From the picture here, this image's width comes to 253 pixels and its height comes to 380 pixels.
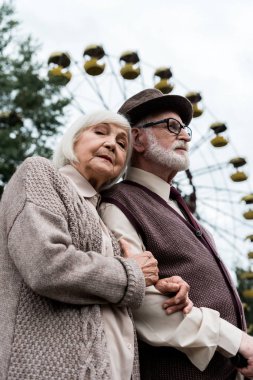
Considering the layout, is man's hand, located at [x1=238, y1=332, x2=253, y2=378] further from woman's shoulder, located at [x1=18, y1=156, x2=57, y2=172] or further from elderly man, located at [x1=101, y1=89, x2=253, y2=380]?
woman's shoulder, located at [x1=18, y1=156, x2=57, y2=172]

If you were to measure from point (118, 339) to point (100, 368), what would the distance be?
147 millimetres

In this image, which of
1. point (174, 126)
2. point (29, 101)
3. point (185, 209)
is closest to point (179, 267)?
point (185, 209)

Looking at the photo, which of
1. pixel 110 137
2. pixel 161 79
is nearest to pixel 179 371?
pixel 110 137

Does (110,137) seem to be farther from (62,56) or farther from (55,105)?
(55,105)

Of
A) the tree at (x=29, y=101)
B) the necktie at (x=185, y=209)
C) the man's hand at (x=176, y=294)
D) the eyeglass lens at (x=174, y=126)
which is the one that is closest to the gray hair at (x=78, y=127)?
the eyeglass lens at (x=174, y=126)

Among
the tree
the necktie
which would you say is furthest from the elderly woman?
the tree

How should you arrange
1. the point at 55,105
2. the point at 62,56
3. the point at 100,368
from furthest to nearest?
the point at 55,105 → the point at 62,56 → the point at 100,368

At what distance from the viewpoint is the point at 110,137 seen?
2.20 meters

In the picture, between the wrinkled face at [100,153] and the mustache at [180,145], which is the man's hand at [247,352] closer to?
the wrinkled face at [100,153]

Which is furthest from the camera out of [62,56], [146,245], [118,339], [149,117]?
[62,56]

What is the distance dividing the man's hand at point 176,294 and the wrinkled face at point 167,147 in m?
0.72

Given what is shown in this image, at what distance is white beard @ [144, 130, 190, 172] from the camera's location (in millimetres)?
2488

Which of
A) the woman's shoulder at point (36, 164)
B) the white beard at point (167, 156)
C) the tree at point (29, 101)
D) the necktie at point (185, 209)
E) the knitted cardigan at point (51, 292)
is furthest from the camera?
the tree at point (29, 101)

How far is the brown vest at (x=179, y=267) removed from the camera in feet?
6.43
